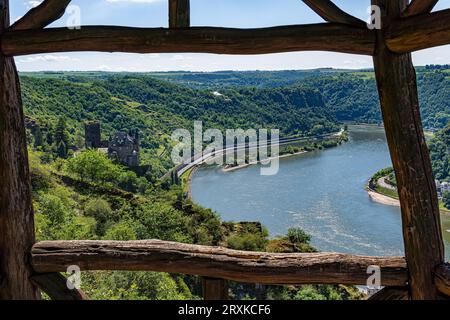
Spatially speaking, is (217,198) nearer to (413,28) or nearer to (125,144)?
(125,144)

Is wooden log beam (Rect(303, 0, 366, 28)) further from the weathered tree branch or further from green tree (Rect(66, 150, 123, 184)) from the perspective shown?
green tree (Rect(66, 150, 123, 184))

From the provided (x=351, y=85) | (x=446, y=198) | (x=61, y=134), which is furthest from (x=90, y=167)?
(x=351, y=85)

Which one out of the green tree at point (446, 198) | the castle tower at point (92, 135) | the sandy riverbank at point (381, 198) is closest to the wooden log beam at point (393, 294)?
the green tree at point (446, 198)

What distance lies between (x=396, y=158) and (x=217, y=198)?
76.1 feet

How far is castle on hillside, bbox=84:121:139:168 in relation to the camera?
2681 cm

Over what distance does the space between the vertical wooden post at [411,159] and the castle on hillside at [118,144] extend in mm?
25131

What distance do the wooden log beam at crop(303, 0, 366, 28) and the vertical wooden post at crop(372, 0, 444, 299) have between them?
7cm

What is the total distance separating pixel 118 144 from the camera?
88.3ft

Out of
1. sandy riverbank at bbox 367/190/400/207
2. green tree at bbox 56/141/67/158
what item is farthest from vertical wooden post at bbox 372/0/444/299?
green tree at bbox 56/141/67/158

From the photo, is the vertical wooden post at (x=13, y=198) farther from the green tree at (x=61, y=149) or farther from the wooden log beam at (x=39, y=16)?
the green tree at (x=61, y=149)

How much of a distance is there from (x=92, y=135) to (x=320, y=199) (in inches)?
495

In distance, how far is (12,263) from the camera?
5.67 ft

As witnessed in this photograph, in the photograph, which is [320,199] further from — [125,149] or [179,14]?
[179,14]

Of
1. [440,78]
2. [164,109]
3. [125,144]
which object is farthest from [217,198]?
[164,109]
